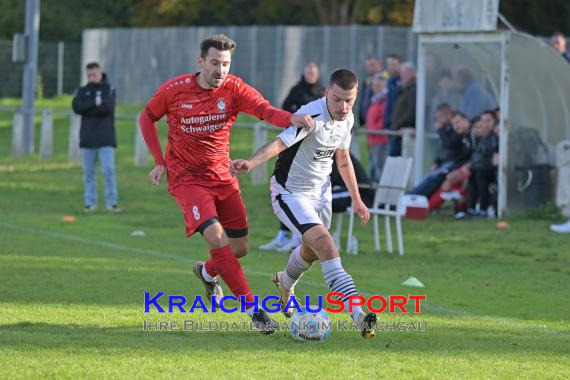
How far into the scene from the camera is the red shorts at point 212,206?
9734 millimetres

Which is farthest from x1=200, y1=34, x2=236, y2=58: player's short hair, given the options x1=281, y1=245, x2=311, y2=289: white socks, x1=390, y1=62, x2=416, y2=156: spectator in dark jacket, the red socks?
x1=390, y1=62, x2=416, y2=156: spectator in dark jacket

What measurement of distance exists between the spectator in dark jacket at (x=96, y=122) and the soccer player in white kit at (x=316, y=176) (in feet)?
32.7

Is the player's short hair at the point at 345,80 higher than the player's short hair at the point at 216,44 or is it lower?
lower

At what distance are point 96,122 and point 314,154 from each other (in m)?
10.4

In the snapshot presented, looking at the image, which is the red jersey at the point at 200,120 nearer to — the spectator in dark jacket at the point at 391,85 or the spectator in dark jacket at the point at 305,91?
the spectator in dark jacket at the point at 305,91

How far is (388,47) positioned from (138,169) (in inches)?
611

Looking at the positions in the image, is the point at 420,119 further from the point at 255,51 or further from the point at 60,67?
the point at 60,67

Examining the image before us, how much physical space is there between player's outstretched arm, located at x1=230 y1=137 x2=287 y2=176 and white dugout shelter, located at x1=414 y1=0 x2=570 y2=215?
1070 centimetres

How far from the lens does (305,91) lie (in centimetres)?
1850

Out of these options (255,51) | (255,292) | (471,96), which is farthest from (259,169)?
(255,51)

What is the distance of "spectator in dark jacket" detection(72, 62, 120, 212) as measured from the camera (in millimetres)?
19766

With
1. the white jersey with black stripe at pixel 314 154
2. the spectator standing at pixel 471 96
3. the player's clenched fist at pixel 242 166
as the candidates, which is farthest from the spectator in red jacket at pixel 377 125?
the player's clenched fist at pixel 242 166

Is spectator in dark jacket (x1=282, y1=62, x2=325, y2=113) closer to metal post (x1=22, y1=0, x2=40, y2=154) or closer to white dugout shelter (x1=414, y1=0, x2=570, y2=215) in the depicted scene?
white dugout shelter (x1=414, y1=0, x2=570, y2=215)

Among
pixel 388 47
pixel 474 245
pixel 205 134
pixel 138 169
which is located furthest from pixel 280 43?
pixel 205 134
